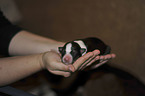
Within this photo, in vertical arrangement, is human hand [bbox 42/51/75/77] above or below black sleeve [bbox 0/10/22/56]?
below

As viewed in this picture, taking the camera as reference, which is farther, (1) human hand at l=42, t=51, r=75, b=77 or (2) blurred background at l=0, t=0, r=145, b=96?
(2) blurred background at l=0, t=0, r=145, b=96

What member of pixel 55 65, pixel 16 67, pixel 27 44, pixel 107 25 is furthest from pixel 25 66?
pixel 107 25

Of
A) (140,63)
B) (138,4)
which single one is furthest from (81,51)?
(140,63)

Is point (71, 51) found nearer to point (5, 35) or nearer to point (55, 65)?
point (55, 65)

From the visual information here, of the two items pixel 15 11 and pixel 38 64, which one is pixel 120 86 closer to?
pixel 38 64

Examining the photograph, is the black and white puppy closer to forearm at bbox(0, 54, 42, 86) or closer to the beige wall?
forearm at bbox(0, 54, 42, 86)

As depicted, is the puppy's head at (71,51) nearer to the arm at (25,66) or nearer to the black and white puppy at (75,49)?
the black and white puppy at (75,49)

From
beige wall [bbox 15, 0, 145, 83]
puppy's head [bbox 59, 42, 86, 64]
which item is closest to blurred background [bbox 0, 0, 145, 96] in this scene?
beige wall [bbox 15, 0, 145, 83]
